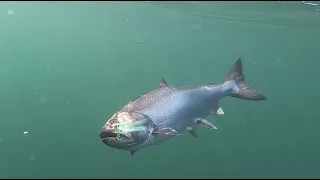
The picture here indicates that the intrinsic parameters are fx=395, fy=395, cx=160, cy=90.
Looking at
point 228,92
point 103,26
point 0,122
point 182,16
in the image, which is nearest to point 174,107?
point 228,92

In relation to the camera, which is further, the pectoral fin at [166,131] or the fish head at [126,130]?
the pectoral fin at [166,131]

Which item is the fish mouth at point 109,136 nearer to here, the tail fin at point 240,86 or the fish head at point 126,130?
the fish head at point 126,130

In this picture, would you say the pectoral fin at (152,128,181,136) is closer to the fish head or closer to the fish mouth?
the fish head

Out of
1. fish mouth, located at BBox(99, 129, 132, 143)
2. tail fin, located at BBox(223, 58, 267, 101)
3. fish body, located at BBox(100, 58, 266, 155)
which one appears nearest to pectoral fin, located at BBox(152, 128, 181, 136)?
fish body, located at BBox(100, 58, 266, 155)

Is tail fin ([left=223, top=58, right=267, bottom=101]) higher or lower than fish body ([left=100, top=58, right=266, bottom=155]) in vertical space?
higher

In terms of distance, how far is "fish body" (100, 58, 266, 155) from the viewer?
16.6 feet

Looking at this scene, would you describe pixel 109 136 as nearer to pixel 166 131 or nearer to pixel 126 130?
pixel 126 130

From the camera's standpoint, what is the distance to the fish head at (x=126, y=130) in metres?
4.91

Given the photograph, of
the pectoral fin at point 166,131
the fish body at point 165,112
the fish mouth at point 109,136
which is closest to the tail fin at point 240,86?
the fish body at point 165,112

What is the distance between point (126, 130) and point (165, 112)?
3.76 ft

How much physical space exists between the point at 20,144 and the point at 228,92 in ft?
30.8

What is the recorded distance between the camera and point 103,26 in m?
48.4

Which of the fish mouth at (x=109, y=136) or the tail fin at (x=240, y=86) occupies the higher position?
the tail fin at (x=240, y=86)

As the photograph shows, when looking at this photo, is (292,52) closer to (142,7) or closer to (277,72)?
(277,72)
